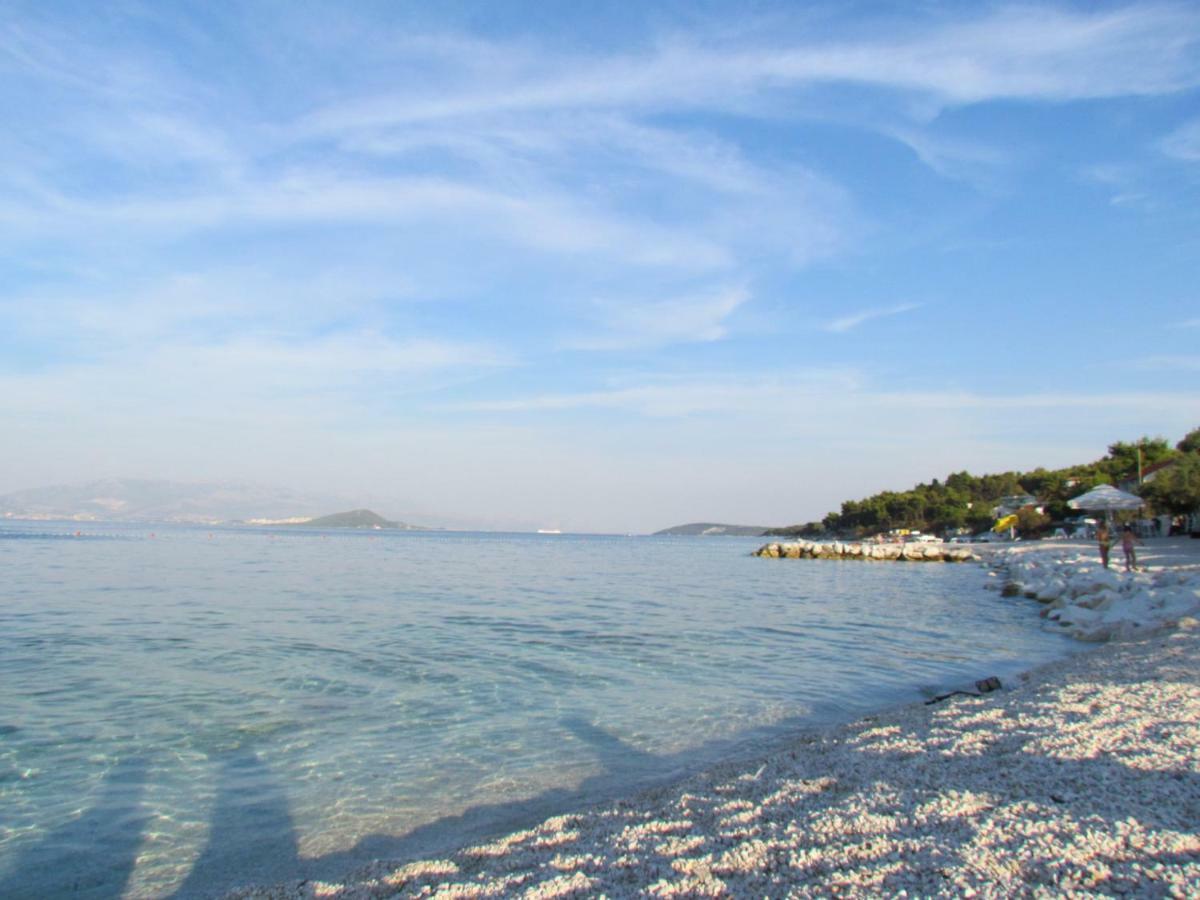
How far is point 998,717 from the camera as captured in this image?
26.4 ft

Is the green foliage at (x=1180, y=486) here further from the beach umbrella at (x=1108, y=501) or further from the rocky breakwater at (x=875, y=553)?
the beach umbrella at (x=1108, y=501)

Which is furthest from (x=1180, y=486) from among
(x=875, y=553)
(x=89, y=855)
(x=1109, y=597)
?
(x=89, y=855)

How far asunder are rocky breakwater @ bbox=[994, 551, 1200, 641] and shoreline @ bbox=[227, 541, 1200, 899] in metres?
9.06

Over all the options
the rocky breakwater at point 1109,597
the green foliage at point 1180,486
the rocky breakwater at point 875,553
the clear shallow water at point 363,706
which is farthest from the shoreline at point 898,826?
the rocky breakwater at point 875,553

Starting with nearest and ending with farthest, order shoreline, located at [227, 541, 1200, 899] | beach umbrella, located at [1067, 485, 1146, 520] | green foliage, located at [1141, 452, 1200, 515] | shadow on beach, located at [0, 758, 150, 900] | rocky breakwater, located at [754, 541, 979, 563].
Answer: shoreline, located at [227, 541, 1200, 899] → shadow on beach, located at [0, 758, 150, 900] → beach umbrella, located at [1067, 485, 1146, 520] → green foliage, located at [1141, 452, 1200, 515] → rocky breakwater, located at [754, 541, 979, 563]

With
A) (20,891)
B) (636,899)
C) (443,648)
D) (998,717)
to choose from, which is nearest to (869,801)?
(636,899)

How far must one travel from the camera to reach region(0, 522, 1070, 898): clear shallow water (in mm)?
6023

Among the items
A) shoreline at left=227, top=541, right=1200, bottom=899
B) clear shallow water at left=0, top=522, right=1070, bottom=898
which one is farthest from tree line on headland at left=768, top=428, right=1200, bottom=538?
shoreline at left=227, top=541, right=1200, bottom=899

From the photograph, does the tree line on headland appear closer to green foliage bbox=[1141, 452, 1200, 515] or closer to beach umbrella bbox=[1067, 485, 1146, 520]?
green foliage bbox=[1141, 452, 1200, 515]

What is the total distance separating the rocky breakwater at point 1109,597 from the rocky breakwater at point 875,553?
2503cm

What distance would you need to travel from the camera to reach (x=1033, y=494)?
105562 millimetres

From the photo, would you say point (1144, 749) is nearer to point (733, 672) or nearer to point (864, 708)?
point (864, 708)

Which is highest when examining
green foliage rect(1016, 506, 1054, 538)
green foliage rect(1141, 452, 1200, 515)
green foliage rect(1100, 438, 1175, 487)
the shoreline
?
green foliage rect(1100, 438, 1175, 487)

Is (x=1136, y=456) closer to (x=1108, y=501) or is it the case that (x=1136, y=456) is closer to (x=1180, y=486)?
(x=1180, y=486)
